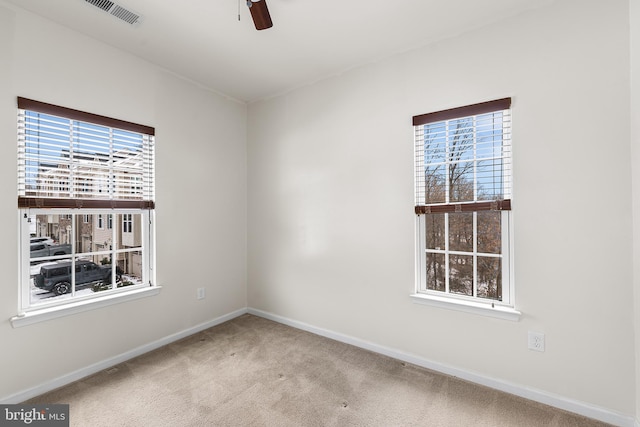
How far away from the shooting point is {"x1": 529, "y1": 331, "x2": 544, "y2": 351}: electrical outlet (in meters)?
2.02

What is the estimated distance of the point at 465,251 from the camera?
2.37 m

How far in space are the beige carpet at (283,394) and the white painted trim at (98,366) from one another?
0.06 m

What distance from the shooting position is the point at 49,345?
7.11 ft

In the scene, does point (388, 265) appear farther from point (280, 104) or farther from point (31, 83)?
point (31, 83)

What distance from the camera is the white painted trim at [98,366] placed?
2.04m

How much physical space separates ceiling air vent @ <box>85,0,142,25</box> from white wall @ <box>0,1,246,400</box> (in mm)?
492

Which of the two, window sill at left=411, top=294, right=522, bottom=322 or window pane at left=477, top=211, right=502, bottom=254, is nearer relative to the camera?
window sill at left=411, top=294, right=522, bottom=322

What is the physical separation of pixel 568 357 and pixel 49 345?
12.2 ft

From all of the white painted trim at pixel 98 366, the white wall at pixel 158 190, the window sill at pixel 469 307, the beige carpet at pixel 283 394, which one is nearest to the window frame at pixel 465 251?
the window sill at pixel 469 307

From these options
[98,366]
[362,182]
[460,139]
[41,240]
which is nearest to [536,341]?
[460,139]

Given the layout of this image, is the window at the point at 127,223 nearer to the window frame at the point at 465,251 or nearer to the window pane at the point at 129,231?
the window pane at the point at 129,231

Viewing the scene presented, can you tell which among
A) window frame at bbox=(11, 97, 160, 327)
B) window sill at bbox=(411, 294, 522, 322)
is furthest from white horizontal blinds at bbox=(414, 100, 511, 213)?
window frame at bbox=(11, 97, 160, 327)

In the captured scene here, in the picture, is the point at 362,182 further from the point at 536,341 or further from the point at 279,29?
the point at 536,341

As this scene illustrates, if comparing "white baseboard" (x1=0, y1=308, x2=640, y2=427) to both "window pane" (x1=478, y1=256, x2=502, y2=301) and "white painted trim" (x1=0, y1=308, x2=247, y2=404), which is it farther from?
"window pane" (x1=478, y1=256, x2=502, y2=301)
